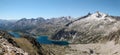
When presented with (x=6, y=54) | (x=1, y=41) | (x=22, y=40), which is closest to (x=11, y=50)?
(x=6, y=54)

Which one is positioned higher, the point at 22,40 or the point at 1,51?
the point at 1,51

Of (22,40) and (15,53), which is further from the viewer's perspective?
(22,40)

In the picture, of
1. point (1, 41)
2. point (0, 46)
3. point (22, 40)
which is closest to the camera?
point (0, 46)

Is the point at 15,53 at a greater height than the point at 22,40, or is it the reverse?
the point at 15,53

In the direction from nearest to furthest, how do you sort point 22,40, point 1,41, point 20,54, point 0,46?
point 20,54, point 0,46, point 1,41, point 22,40

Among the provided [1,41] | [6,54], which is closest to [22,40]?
[1,41]

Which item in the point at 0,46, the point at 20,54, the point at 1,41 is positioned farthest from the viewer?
the point at 1,41

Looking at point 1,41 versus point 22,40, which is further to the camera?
point 22,40

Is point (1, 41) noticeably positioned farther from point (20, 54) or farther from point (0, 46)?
point (20, 54)

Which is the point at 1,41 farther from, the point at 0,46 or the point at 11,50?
the point at 11,50
